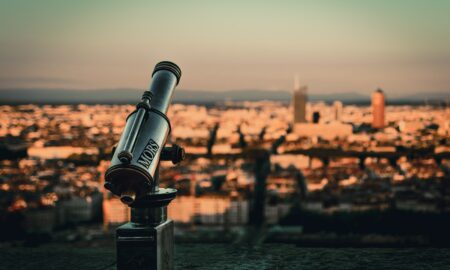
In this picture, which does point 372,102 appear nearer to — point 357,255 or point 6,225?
point 6,225

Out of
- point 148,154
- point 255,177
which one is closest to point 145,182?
point 148,154

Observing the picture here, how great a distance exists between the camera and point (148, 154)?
5.72 feet

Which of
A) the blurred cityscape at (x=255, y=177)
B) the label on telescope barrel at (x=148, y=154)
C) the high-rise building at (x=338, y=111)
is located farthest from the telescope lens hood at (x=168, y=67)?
the high-rise building at (x=338, y=111)

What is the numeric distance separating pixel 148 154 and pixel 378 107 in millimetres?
49602

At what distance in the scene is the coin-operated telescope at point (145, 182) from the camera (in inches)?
67.6

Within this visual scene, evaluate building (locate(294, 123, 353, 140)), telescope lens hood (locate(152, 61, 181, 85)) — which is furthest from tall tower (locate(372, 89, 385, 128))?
telescope lens hood (locate(152, 61, 181, 85))

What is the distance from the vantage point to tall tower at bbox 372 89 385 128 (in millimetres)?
47375

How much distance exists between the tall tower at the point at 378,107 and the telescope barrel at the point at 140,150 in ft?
149

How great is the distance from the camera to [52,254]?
2.81 metres

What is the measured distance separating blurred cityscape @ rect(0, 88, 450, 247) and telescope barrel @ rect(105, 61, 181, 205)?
42.7 ft

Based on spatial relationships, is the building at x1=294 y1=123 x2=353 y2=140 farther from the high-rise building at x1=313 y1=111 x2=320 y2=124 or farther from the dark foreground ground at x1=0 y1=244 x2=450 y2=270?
the dark foreground ground at x1=0 y1=244 x2=450 y2=270

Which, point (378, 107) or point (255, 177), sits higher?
point (378, 107)

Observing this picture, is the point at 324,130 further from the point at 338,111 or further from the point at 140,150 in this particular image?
the point at 140,150

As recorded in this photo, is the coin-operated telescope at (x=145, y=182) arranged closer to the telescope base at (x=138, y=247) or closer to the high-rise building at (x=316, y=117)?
the telescope base at (x=138, y=247)
